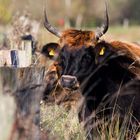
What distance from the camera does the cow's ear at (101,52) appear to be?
34.6ft

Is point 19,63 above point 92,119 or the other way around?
above

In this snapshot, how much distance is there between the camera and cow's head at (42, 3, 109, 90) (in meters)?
10.1

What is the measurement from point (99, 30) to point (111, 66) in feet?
2.01

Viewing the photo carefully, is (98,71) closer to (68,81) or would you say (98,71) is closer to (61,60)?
(61,60)

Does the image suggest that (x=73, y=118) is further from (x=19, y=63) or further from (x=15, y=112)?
(x=15, y=112)

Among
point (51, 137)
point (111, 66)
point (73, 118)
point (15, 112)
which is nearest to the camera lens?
point (15, 112)

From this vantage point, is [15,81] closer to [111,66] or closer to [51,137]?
[51,137]

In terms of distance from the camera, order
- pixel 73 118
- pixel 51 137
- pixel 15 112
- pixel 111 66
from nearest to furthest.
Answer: pixel 15 112 → pixel 51 137 → pixel 73 118 → pixel 111 66

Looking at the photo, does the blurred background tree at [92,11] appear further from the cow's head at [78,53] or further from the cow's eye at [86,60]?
the cow's eye at [86,60]

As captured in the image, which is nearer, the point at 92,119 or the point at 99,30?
the point at 92,119

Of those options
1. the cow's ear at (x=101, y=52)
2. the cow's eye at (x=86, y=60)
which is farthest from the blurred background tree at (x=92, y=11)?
the cow's eye at (x=86, y=60)

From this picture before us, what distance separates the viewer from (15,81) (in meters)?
7.07

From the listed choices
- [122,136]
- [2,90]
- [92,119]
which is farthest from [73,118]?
[2,90]

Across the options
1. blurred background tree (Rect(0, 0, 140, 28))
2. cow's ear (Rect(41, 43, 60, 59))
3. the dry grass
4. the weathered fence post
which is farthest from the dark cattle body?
blurred background tree (Rect(0, 0, 140, 28))
